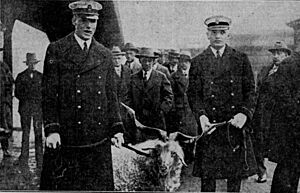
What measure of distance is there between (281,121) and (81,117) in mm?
1793

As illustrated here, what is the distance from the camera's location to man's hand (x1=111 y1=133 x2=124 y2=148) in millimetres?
4438

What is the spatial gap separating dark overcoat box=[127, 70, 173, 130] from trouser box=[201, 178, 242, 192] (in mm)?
662

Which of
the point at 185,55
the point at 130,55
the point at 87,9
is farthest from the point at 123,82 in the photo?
the point at 87,9

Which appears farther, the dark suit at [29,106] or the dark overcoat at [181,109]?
the dark suit at [29,106]

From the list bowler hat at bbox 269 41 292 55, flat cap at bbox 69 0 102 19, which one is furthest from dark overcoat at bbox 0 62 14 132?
bowler hat at bbox 269 41 292 55

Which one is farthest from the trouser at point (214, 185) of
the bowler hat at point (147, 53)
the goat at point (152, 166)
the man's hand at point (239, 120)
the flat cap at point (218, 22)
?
the flat cap at point (218, 22)

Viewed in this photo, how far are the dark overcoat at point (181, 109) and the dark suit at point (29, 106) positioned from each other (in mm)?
1230

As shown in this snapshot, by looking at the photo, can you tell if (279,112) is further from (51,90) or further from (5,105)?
(5,105)

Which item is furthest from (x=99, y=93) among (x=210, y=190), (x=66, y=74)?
(x=210, y=190)

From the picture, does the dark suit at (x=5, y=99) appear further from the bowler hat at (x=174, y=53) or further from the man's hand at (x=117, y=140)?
the bowler hat at (x=174, y=53)

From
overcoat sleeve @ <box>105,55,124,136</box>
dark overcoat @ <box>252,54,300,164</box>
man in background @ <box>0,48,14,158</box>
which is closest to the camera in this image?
dark overcoat @ <box>252,54,300,164</box>

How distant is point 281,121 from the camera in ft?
14.3

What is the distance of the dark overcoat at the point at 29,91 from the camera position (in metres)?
4.52

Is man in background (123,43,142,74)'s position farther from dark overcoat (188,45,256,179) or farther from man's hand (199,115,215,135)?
man's hand (199,115,215,135)
